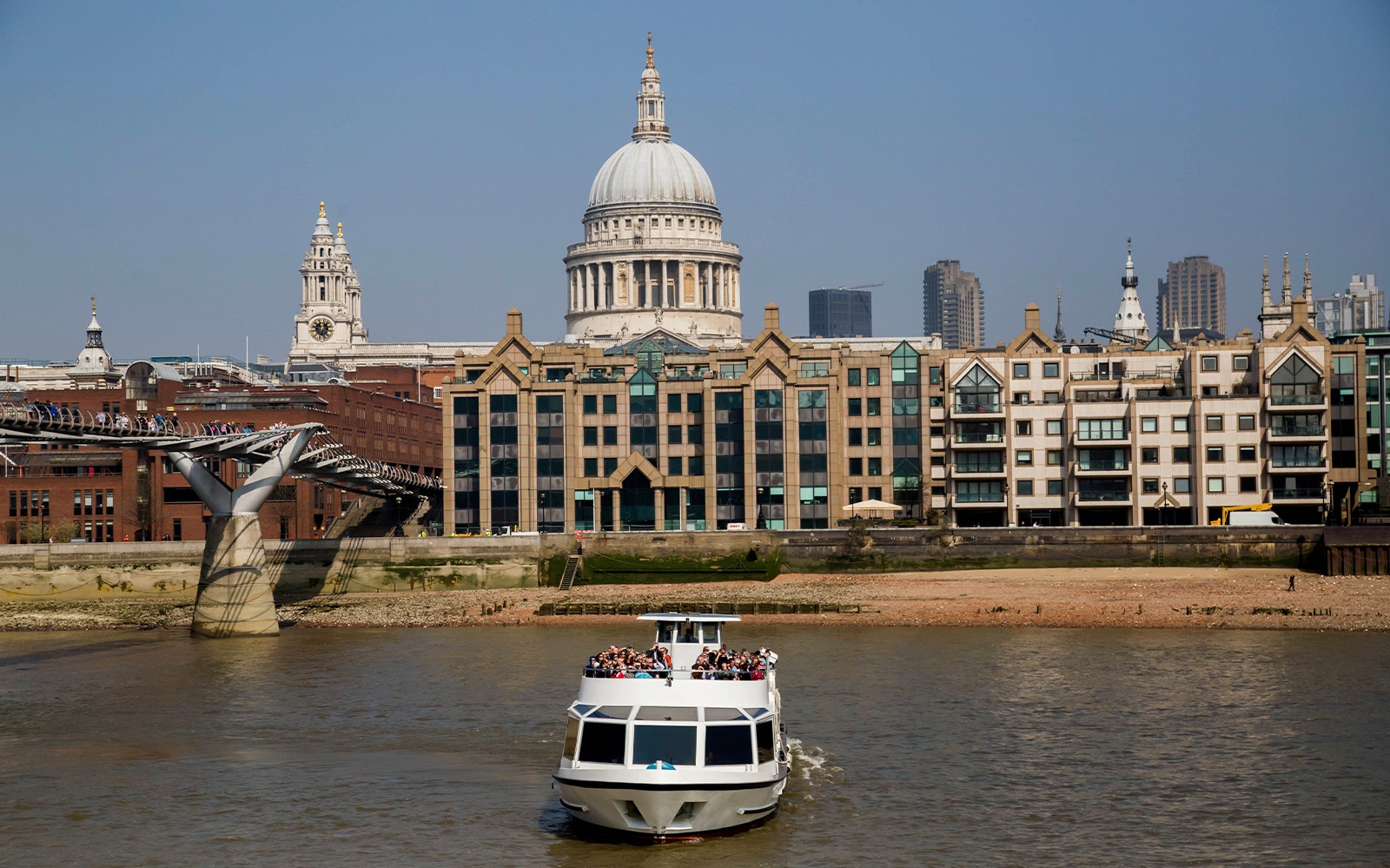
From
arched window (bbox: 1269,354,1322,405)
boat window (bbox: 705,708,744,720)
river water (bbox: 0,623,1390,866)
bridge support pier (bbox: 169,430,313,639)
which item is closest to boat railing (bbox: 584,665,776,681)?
boat window (bbox: 705,708,744,720)

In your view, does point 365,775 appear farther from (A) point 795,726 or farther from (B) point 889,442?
(B) point 889,442

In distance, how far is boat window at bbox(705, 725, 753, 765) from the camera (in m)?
38.4

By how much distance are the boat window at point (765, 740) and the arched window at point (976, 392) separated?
80.6 m

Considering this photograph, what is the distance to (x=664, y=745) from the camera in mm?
38281

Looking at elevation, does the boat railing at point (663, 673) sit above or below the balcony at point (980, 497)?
below

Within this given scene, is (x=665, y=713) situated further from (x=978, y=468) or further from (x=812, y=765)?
(x=978, y=468)

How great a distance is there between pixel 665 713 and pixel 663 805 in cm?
224

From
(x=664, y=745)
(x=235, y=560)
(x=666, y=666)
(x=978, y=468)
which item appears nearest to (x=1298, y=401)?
(x=978, y=468)

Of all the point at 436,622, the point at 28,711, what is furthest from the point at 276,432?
the point at 28,711

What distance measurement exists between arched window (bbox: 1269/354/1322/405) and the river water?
4134 centimetres

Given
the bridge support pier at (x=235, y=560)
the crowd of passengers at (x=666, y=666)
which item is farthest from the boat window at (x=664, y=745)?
the bridge support pier at (x=235, y=560)

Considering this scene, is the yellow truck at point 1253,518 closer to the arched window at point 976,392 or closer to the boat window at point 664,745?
the arched window at point 976,392

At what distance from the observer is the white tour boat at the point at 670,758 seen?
3775cm

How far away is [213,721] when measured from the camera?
2195 inches
